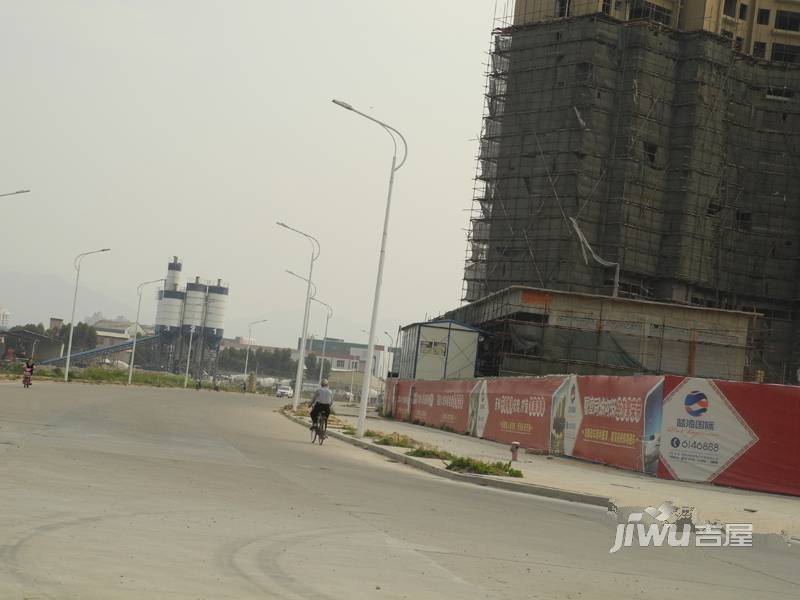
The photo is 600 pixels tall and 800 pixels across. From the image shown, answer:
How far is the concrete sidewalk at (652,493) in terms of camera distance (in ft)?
50.4

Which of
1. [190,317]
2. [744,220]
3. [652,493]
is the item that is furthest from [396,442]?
[190,317]

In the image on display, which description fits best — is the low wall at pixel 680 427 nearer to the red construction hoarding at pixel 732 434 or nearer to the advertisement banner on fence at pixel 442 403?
the red construction hoarding at pixel 732 434

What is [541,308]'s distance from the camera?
193ft

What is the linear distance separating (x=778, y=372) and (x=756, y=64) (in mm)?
22014

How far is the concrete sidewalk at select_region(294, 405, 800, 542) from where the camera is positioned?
1536 cm

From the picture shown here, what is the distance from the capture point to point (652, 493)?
1855 cm

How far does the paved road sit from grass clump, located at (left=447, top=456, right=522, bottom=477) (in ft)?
5.86

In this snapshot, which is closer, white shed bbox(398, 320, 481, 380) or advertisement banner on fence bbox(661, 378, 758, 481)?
advertisement banner on fence bbox(661, 378, 758, 481)

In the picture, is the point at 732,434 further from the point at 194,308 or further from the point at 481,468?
the point at 194,308

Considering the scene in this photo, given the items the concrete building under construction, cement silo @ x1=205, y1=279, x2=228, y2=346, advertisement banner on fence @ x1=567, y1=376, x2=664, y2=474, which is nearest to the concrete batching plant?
cement silo @ x1=205, y1=279, x2=228, y2=346

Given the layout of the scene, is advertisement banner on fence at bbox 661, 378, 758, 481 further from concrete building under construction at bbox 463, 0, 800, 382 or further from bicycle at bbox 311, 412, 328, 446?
concrete building under construction at bbox 463, 0, 800, 382

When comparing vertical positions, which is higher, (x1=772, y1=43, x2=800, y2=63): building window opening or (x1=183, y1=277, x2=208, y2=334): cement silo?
(x1=772, y1=43, x2=800, y2=63): building window opening

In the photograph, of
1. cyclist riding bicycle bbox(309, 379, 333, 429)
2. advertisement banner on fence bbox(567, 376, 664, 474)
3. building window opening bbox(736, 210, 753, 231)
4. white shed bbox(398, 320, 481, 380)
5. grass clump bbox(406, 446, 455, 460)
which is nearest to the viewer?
advertisement banner on fence bbox(567, 376, 664, 474)

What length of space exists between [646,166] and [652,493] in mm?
53668
